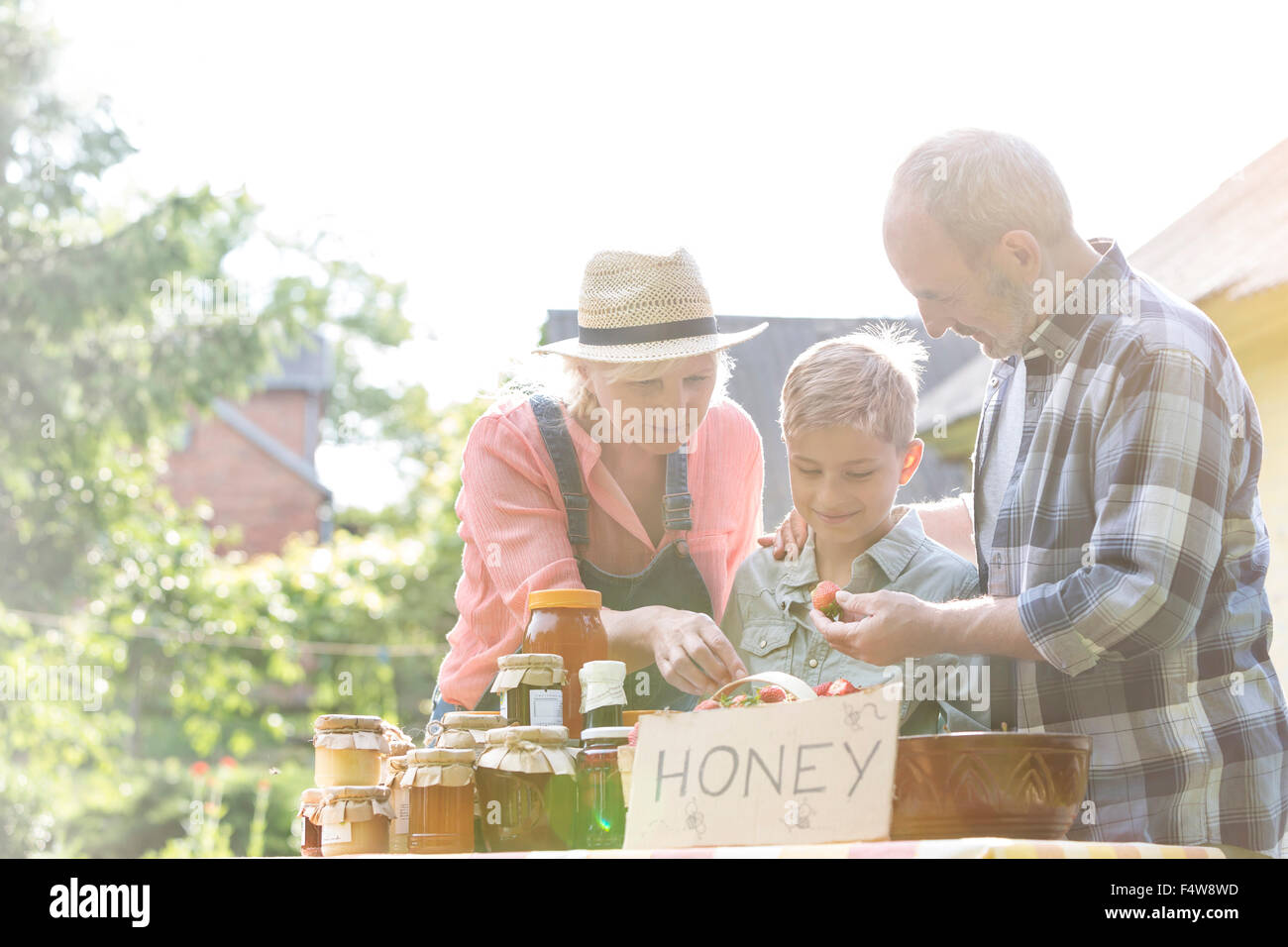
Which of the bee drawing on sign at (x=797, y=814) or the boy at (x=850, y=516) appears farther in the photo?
the boy at (x=850, y=516)

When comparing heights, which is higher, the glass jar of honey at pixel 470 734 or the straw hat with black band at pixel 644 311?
the straw hat with black band at pixel 644 311

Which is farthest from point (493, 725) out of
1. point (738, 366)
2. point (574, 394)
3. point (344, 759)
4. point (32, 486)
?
point (32, 486)

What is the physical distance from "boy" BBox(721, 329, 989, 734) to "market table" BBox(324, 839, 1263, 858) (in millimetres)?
815

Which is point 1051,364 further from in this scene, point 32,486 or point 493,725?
point 32,486

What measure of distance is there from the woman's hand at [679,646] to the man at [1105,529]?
0.83 feet

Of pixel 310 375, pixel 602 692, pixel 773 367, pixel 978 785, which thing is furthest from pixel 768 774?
pixel 310 375

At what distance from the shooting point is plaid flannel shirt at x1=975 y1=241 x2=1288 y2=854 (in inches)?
65.9

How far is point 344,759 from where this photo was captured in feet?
6.15

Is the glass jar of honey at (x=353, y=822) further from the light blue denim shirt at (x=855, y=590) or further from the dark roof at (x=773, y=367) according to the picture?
the dark roof at (x=773, y=367)

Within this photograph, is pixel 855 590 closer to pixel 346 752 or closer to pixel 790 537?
pixel 790 537

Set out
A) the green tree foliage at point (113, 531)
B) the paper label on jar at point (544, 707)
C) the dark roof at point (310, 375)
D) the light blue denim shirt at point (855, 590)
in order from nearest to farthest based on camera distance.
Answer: the paper label on jar at point (544, 707) < the light blue denim shirt at point (855, 590) < the green tree foliage at point (113, 531) < the dark roof at point (310, 375)

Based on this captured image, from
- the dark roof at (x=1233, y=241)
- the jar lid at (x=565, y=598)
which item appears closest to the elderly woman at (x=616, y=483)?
the jar lid at (x=565, y=598)

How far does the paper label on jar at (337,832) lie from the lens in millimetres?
1757
